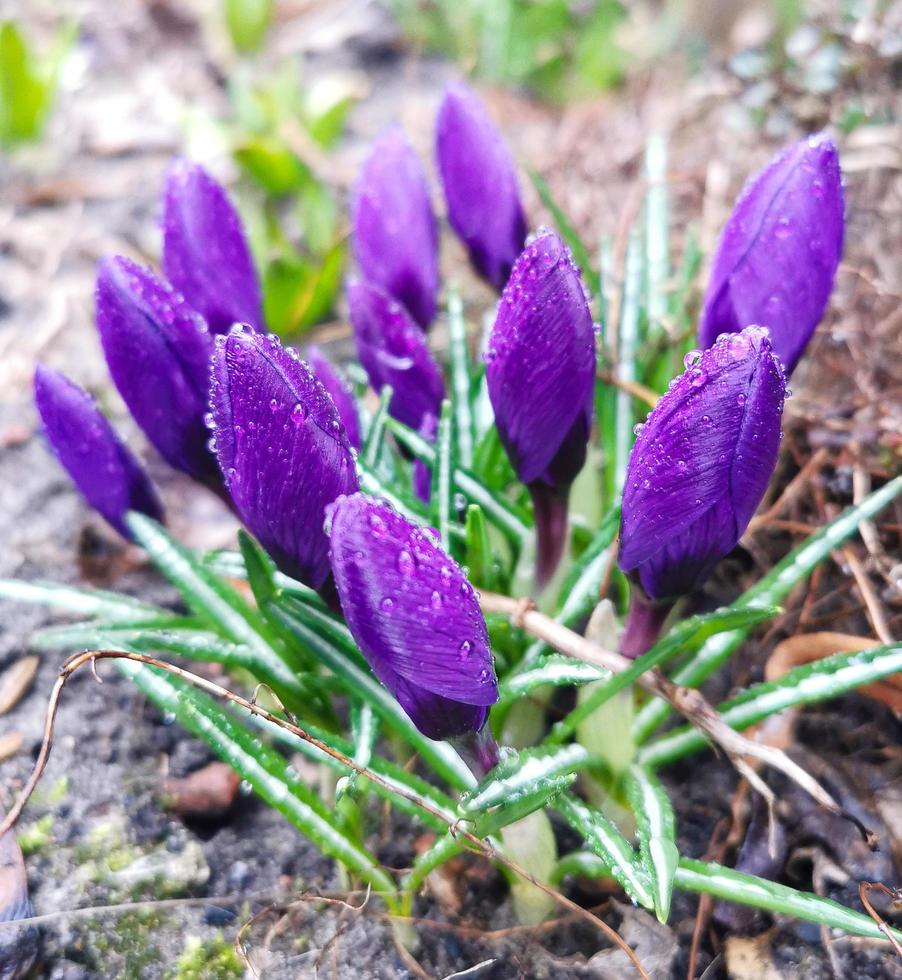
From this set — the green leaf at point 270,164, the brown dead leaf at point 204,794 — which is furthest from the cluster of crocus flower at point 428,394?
the green leaf at point 270,164

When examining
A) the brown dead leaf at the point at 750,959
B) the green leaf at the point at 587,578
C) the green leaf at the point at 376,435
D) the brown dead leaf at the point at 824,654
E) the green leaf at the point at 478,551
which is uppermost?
the green leaf at the point at 376,435

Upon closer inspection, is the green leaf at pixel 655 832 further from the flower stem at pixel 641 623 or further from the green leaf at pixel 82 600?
the green leaf at pixel 82 600

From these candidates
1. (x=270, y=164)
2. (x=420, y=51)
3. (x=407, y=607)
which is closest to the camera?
(x=407, y=607)

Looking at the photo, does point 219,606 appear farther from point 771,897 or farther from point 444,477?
point 771,897

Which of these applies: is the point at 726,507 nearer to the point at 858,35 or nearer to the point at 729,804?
the point at 729,804

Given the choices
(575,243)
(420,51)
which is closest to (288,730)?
(575,243)

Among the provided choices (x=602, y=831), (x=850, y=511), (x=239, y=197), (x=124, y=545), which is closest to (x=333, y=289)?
(x=239, y=197)
